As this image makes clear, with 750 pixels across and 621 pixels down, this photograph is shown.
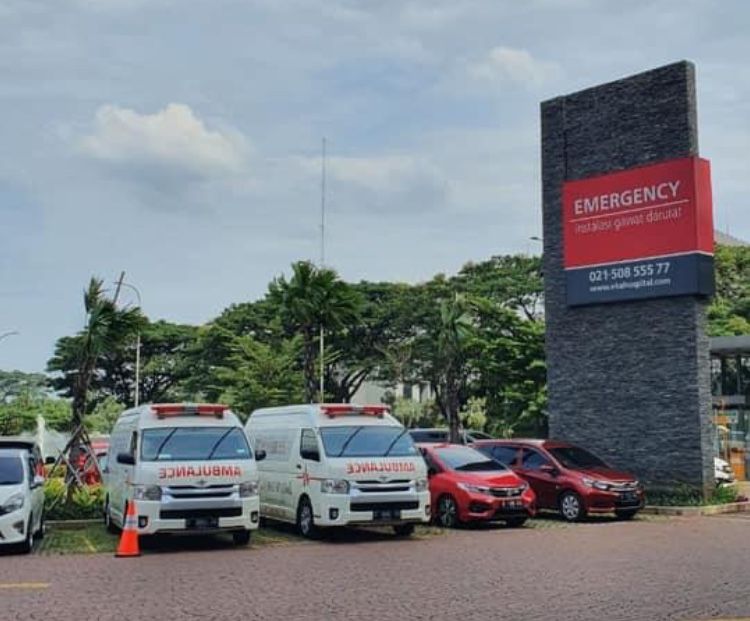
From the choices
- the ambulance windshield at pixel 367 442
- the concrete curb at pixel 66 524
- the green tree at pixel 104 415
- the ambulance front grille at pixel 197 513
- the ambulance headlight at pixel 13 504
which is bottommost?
the concrete curb at pixel 66 524

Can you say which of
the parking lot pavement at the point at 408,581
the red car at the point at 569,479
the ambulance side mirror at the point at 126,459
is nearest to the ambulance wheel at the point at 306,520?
the parking lot pavement at the point at 408,581

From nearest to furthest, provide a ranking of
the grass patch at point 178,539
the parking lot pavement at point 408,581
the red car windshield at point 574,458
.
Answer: the parking lot pavement at point 408,581 < the grass patch at point 178,539 < the red car windshield at point 574,458

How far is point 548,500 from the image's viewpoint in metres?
21.5

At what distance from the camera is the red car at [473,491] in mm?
19062

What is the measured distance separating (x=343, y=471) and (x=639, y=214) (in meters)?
11.2

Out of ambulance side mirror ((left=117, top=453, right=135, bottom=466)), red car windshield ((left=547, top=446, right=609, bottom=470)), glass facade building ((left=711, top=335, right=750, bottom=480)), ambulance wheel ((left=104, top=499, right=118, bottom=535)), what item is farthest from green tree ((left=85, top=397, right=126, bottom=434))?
ambulance side mirror ((left=117, top=453, right=135, bottom=466))

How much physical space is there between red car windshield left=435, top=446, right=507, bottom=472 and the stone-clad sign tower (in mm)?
5341

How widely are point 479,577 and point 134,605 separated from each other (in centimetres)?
424

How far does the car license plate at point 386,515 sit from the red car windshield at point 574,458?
5.80 metres

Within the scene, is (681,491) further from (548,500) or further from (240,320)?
(240,320)

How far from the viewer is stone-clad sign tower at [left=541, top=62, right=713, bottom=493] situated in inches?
925

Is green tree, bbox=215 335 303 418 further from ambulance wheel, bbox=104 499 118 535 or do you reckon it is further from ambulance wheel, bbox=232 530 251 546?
ambulance wheel, bbox=232 530 251 546

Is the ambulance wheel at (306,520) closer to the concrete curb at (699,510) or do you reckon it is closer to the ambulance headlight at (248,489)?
the ambulance headlight at (248,489)

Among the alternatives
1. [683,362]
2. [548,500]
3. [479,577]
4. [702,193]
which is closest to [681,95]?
[702,193]
